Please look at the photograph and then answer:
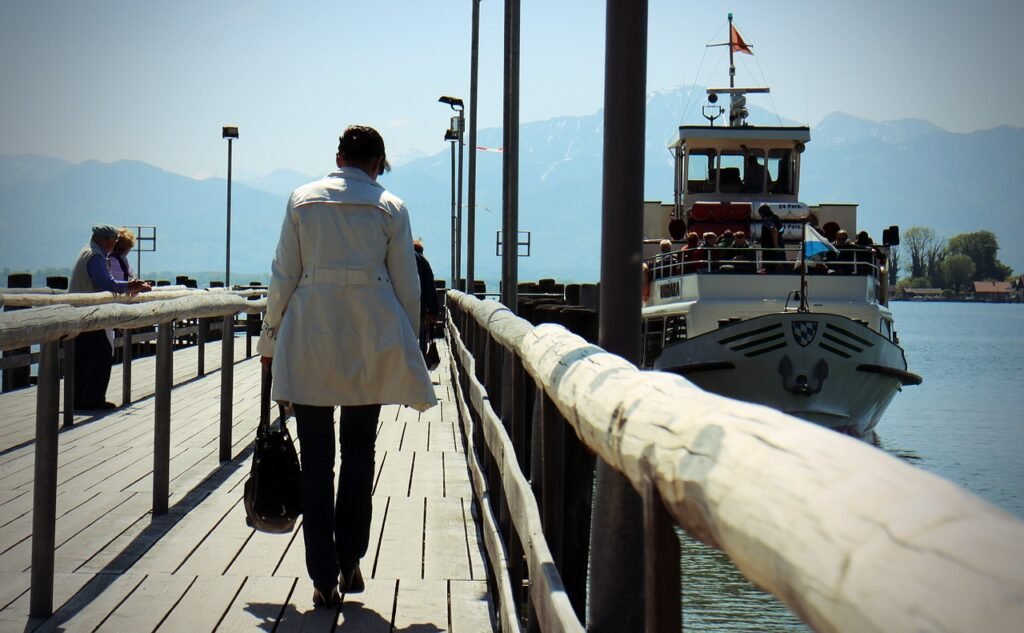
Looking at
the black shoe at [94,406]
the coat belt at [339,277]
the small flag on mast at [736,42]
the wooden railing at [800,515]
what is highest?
the small flag on mast at [736,42]

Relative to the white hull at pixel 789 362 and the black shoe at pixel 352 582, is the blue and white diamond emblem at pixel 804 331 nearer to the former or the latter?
the white hull at pixel 789 362

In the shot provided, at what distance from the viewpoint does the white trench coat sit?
17.8ft

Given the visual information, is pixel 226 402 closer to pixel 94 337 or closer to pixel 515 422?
pixel 94 337

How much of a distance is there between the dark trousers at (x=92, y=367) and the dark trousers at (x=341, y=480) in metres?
7.10

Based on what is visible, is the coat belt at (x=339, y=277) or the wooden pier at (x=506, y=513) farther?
the coat belt at (x=339, y=277)

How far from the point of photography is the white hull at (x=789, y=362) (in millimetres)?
17922

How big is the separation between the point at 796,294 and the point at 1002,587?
1905cm

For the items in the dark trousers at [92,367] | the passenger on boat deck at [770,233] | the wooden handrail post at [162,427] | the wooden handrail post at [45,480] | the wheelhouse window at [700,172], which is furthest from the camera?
the wheelhouse window at [700,172]

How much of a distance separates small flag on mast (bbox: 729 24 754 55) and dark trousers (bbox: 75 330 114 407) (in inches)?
932

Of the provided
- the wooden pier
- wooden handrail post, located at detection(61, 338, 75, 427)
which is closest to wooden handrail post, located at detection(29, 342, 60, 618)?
→ the wooden pier

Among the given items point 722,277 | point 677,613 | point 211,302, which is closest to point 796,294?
point 722,277

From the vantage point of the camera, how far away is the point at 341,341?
17.9 ft

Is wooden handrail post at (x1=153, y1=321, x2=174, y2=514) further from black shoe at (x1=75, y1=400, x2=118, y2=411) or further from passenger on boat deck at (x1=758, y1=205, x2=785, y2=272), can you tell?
passenger on boat deck at (x1=758, y1=205, x2=785, y2=272)

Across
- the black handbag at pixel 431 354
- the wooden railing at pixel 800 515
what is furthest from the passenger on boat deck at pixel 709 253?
the wooden railing at pixel 800 515
